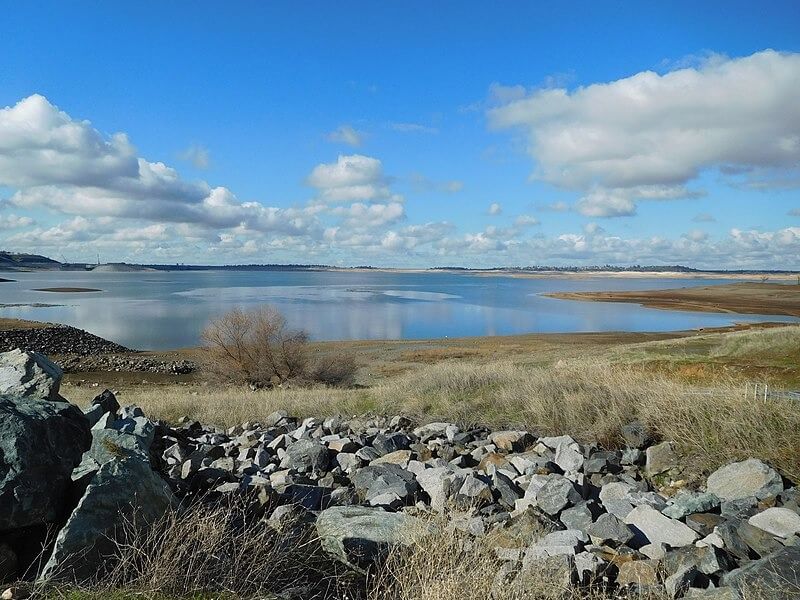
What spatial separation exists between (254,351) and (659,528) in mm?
24209

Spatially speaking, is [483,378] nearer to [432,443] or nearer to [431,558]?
[432,443]

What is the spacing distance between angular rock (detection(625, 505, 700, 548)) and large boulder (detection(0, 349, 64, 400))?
22.2 ft

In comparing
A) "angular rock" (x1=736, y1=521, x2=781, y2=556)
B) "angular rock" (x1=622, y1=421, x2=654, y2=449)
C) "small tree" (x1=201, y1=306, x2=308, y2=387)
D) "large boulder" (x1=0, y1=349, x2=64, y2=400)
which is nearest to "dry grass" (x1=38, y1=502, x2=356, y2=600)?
"large boulder" (x1=0, y1=349, x2=64, y2=400)

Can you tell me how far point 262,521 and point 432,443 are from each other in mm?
4870

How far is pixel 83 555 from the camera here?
4039 mm

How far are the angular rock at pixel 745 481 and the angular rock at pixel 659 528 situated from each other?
3.87 feet

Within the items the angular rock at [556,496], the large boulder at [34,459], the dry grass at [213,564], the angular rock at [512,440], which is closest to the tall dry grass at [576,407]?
the angular rock at [512,440]

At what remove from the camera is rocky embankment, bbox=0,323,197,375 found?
3638 cm

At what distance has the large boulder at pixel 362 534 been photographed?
4.96 meters

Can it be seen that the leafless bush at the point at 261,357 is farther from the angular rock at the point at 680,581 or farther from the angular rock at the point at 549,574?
the angular rock at the point at 680,581

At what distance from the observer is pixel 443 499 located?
654 cm

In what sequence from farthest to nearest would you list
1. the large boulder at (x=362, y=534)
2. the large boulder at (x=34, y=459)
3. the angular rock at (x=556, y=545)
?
the angular rock at (x=556, y=545), the large boulder at (x=362, y=534), the large boulder at (x=34, y=459)

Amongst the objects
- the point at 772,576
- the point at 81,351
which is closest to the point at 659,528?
the point at 772,576

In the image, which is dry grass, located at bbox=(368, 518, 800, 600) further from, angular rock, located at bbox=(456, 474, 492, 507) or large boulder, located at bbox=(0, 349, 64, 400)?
large boulder, located at bbox=(0, 349, 64, 400)
